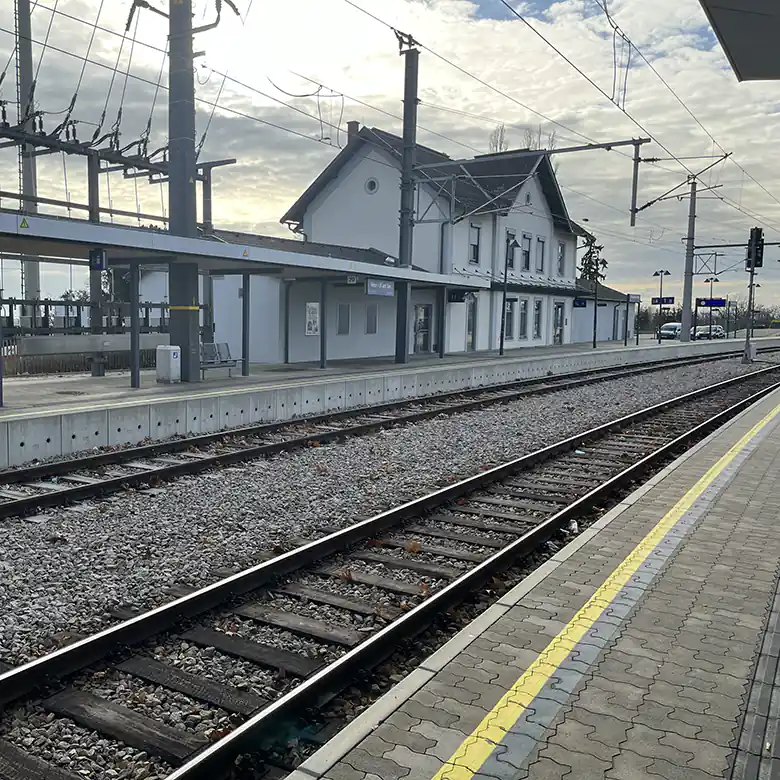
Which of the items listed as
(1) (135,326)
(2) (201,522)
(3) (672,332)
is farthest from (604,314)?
(2) (201,522)

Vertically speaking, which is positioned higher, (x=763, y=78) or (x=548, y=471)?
(x=763, y=78)

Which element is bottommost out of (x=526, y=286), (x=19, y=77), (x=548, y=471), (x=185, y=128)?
(x=548, y=471)

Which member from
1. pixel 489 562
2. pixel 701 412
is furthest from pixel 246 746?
pixel 701 412

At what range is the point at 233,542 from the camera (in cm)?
695

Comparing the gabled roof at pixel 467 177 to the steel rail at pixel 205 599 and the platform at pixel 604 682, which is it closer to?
the steel rail at pixel 205 599

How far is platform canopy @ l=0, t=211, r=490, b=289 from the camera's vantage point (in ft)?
45.0

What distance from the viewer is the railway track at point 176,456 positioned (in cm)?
864

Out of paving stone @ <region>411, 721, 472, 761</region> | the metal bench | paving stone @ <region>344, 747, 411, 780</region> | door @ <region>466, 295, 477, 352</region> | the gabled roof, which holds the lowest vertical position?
paving stone @ <region>344, 747, 411, 780</region>

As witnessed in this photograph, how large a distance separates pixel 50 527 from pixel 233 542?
181cm

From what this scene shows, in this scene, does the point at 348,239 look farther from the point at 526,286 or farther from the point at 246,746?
the point at 246,746

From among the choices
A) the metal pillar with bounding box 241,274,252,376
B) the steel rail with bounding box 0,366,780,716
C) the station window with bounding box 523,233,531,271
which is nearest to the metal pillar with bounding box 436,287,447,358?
the station window with bounding box 523,233,531,271

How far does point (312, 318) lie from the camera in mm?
28125

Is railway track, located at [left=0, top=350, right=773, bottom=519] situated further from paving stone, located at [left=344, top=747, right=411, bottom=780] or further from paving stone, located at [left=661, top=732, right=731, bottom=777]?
paving stone, located at [left=661, top=732, right=731, bottom=777]

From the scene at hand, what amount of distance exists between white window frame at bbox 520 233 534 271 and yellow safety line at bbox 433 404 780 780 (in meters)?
35.7
